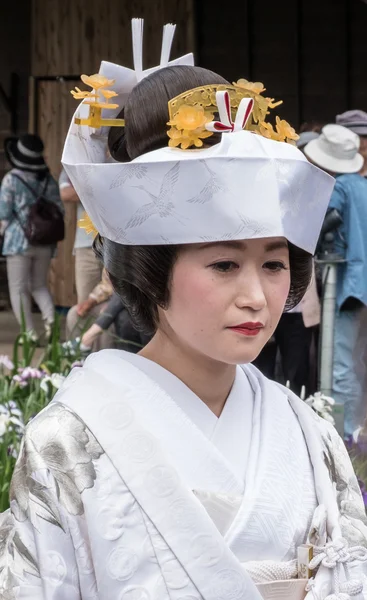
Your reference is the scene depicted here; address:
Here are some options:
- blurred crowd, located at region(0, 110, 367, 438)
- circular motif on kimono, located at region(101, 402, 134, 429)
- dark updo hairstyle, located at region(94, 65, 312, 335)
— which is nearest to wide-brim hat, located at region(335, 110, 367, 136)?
blurred crowd, located at region(0, 110, 367, 438)

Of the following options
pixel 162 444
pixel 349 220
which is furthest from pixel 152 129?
pixel 349 220

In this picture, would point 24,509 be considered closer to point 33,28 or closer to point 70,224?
point 70,224

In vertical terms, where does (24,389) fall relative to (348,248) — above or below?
below

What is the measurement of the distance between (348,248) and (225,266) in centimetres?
356

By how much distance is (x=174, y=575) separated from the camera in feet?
5.35

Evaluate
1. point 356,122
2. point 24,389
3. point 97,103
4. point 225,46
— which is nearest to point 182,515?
point 97,103

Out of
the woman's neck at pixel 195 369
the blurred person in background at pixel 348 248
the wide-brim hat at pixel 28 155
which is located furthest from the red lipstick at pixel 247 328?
the wide-brim hat at pixel 28 155

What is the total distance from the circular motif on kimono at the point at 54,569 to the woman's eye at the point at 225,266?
458mm

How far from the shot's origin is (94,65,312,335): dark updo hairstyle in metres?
1.74

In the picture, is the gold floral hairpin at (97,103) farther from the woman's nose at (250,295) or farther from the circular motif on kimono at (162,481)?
the circular motif on kimono at (162,481)

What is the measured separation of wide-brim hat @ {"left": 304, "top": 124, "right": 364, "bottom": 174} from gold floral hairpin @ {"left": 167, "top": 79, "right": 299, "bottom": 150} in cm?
348

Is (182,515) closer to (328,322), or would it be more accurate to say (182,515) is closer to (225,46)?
(328,322)

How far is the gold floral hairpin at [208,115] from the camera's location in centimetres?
169

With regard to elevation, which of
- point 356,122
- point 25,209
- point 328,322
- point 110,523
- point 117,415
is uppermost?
point 117,415
